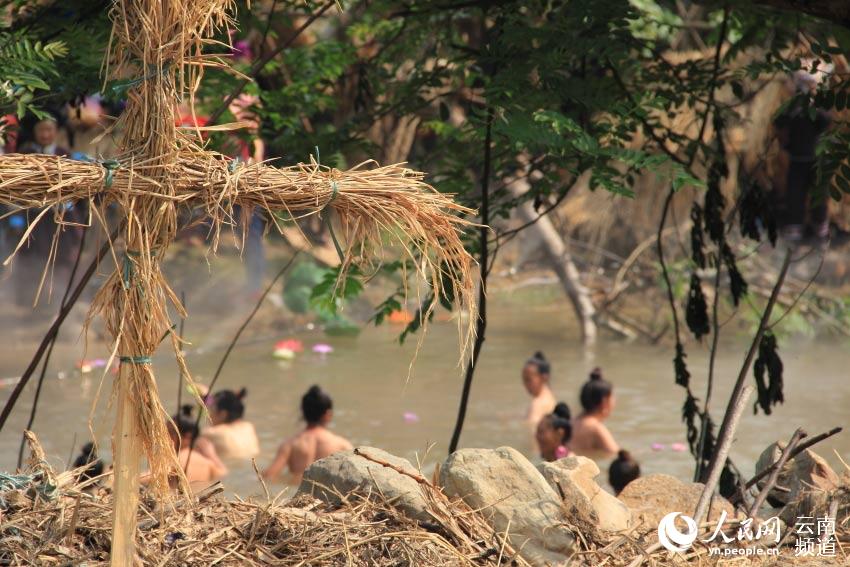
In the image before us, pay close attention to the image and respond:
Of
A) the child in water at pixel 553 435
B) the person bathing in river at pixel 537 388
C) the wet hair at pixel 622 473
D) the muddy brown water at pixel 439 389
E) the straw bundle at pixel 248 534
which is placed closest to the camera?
the straw bundle at pixel 248 534

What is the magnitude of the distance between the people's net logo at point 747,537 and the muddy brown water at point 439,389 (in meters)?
3.79

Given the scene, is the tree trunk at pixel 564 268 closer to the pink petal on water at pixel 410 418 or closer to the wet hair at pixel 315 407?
the pink petal on water at pixel 410 418

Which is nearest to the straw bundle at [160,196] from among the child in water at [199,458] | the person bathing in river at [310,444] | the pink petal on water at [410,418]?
the child in water at [199,458]

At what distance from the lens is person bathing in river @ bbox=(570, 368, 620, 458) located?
7.13 m

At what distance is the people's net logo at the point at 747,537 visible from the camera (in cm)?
294

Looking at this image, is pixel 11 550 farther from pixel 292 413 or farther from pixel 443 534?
pixel 292 413

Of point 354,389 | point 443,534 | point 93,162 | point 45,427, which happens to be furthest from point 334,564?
point 354,389

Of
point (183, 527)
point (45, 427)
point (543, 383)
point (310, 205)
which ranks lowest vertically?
point (45, 427)

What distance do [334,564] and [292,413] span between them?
6.10 metres

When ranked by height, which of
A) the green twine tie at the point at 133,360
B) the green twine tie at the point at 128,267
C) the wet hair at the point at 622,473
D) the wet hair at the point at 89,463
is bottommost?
the wet hair at the point at 622,473

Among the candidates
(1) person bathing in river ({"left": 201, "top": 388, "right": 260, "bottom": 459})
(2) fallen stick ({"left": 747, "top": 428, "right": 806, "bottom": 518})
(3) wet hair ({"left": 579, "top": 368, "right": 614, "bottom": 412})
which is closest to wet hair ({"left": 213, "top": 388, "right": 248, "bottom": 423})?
(1) person bathing in river ({"left": 201, "top": 388, "right": 260, "bottom": 459})

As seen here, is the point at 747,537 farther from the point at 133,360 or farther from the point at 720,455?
the point at 133,360

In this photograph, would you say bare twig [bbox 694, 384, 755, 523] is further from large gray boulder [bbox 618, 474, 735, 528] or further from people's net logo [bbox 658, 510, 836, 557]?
large gray boulder [bbox 618, 474, 735, 528]

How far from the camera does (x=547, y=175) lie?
4141 millimetres
